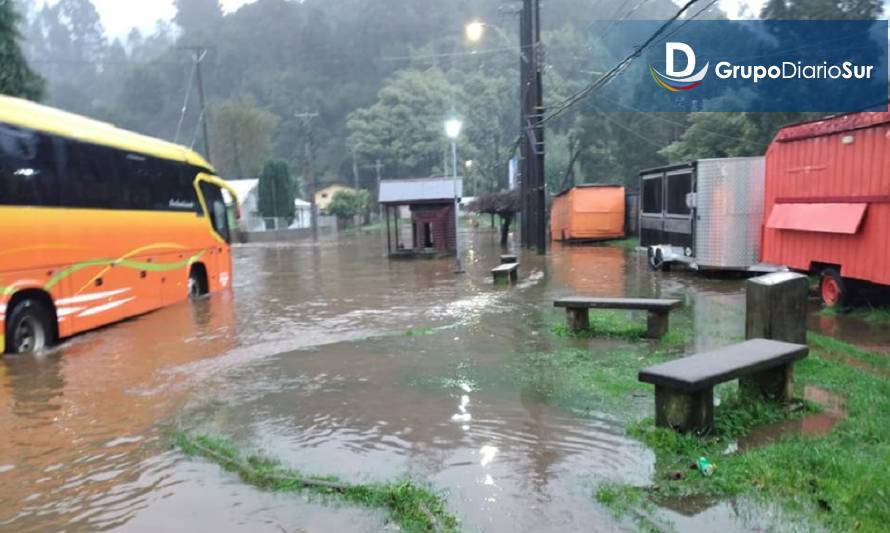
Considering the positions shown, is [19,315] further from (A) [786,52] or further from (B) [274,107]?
(B) [274,107]

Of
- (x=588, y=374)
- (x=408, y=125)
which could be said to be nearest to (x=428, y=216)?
(x=588, y=374)

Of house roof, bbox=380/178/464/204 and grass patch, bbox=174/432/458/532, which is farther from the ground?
house roof, bbox=380/178/464/204

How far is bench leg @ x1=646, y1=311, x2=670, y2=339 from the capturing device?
8.81 m

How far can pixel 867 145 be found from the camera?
977cm

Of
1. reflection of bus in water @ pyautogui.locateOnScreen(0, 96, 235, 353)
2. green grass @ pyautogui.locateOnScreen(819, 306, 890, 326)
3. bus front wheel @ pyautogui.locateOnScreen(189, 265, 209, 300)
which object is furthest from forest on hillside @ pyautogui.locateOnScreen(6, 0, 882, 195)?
green grass @ pyautogui.locateOnScreen(819, 306, 890, 326)

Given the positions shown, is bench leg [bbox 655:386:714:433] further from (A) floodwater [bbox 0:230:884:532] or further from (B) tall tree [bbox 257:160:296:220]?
(B) tall tree [bbox 257:160:296:220]

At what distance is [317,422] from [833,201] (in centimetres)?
913

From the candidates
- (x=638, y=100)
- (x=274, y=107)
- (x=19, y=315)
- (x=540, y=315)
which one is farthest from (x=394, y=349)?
(x=274, y=107)

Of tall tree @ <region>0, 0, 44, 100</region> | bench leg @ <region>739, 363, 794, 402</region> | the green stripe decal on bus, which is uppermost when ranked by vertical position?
tall tree @ <region>0, 0, 44, 100</region>

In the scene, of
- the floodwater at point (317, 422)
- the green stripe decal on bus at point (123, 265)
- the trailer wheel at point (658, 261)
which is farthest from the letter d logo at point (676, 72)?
the green stripe decal on bus at point (123, 265)

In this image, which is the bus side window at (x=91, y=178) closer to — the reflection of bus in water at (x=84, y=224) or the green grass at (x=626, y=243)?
the reflection of bus in water at (x=84, y=224)

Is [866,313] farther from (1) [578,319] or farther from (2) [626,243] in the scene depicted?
(2) [626,243]

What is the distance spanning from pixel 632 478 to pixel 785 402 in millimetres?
2000

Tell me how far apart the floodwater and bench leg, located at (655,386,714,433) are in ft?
1.14
